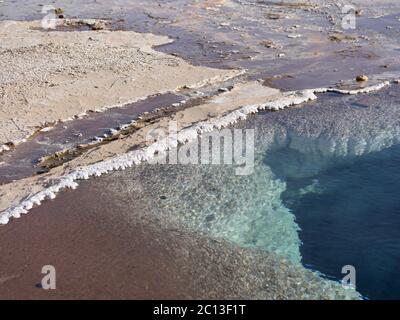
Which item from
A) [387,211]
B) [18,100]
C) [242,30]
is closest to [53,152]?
[18,100]

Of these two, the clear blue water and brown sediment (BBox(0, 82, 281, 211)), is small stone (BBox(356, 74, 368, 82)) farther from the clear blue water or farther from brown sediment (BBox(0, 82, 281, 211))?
the clear blue water

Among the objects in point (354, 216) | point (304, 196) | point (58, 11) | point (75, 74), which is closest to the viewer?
point (354, 216)

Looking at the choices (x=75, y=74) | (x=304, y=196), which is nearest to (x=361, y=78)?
(x=304, y=196)

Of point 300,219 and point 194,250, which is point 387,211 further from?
point 194,250

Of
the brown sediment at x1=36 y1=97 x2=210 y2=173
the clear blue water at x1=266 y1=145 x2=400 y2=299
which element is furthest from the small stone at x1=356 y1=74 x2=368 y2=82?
the brown sediment at x1=36 y1=97 x2=210 y2=173

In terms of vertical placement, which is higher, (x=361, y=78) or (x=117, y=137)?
(x=361, y=78)

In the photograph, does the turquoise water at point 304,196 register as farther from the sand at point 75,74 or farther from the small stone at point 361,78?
the sand at point 75,74

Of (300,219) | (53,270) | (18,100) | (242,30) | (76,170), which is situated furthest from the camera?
(242,30)

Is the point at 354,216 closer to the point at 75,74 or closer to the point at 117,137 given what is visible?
the point at 117,137
